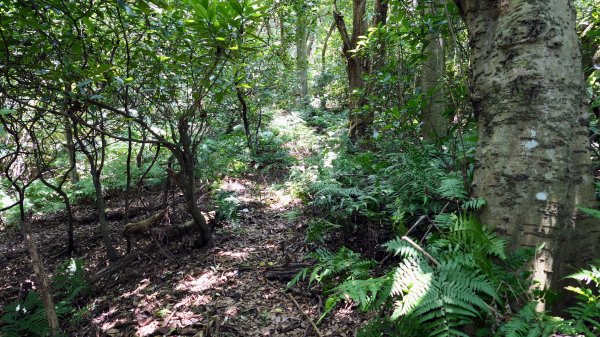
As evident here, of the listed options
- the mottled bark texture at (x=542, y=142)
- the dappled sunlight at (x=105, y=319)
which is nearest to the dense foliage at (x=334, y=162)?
the mottled bark texture at (x=542, y=142)

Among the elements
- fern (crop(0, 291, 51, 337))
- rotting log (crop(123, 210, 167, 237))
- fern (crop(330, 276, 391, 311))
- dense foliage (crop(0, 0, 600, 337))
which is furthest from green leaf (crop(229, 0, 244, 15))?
fern (crop(0, 291, 51, 337))

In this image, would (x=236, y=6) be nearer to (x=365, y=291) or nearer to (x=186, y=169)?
(x=186, y=169)

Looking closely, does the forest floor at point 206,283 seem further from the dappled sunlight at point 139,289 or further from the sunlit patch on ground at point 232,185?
the sunlit patch on ground at point 232,185

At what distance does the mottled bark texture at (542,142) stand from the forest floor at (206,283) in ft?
4.45

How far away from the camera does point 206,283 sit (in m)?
3.74

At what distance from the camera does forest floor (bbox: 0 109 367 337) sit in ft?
9.57

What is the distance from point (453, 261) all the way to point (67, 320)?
12.5ft

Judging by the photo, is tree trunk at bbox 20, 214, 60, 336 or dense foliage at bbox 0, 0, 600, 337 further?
tree trunk at bbox 20, 214, 60, 336

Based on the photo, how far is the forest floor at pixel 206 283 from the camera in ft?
9.57

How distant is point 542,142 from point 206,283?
330 cm

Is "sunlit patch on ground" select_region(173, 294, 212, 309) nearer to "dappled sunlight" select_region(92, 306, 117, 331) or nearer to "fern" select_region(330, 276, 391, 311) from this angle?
"dappled sunlight" select_region(92, 306, 117, 331)

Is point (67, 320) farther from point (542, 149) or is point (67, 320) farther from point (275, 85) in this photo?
point (275, 85)

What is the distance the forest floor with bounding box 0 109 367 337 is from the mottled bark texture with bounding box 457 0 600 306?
Result: 1356 mm

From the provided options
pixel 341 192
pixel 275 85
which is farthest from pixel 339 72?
pixel 341 192
